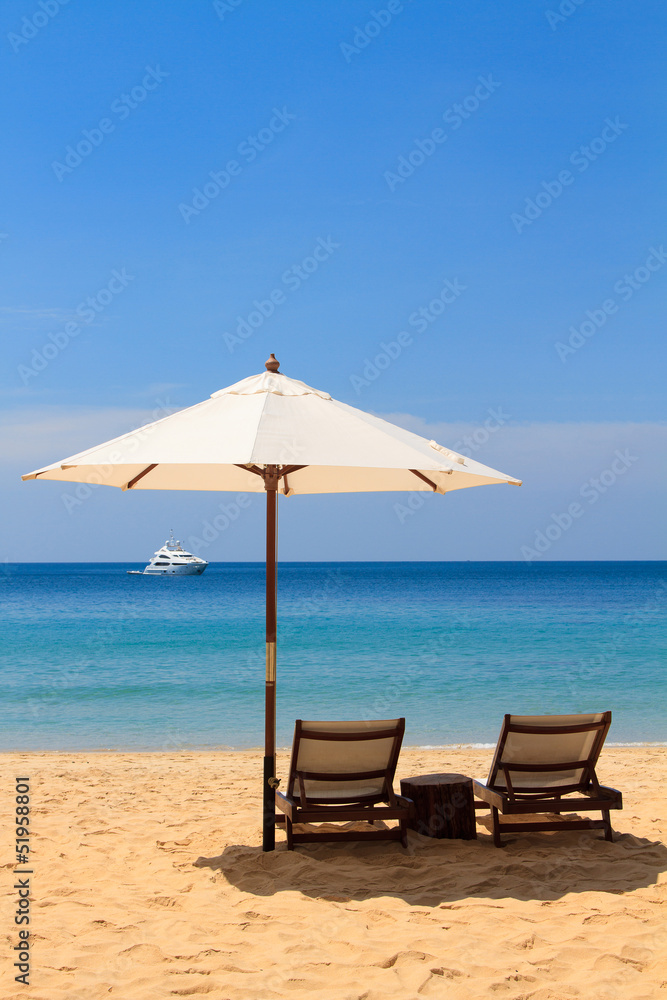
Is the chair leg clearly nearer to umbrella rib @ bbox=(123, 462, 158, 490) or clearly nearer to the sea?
umbrella rib @ bbox=(123, 462, 158, 490)

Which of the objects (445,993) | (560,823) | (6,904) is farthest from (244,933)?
(560,823)

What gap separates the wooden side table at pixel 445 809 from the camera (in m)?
4.35

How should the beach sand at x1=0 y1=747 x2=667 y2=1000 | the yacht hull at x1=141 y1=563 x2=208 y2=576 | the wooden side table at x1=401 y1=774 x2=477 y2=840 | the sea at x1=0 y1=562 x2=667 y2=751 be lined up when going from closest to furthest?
→ 1. the beach sand at x1=0 y1=747 x2=667 y2=1000
2. the wooden side table at x1=401 y1=774 x2=477 y2=840
3. the sea at x1=0 y1=562 x2=667 y2=751
4. the yacht hull at x1=141 y1=563 x2=208 y2=576

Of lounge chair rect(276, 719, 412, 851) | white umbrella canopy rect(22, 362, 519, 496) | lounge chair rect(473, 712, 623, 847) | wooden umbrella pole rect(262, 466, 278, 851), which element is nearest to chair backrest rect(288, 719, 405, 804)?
lounge chair rect(276, 719, 412, 851)

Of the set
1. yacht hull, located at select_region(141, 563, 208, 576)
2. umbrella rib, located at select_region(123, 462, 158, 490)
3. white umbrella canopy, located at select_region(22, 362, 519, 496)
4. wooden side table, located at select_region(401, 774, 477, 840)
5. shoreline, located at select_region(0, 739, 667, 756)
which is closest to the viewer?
white umbrella canopy, located at select_region(22, 362, 519, 496)

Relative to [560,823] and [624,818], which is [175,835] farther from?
[624,818]

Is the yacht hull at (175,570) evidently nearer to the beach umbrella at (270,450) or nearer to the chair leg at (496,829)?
the beach umbrella at (270,450)

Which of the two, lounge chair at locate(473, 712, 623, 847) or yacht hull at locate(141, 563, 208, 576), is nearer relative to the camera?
lounge chair at locate(473, 712, 623, 847)

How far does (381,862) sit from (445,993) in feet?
4.50

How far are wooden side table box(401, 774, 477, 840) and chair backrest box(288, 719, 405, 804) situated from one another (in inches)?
10.5

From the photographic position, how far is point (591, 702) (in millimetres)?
12281

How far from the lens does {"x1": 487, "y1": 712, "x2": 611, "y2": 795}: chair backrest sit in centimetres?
420

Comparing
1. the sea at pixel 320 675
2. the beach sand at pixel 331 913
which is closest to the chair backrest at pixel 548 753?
the beach sand at pixel 331 913

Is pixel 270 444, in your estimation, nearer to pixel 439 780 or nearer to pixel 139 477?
pixel 139 477
